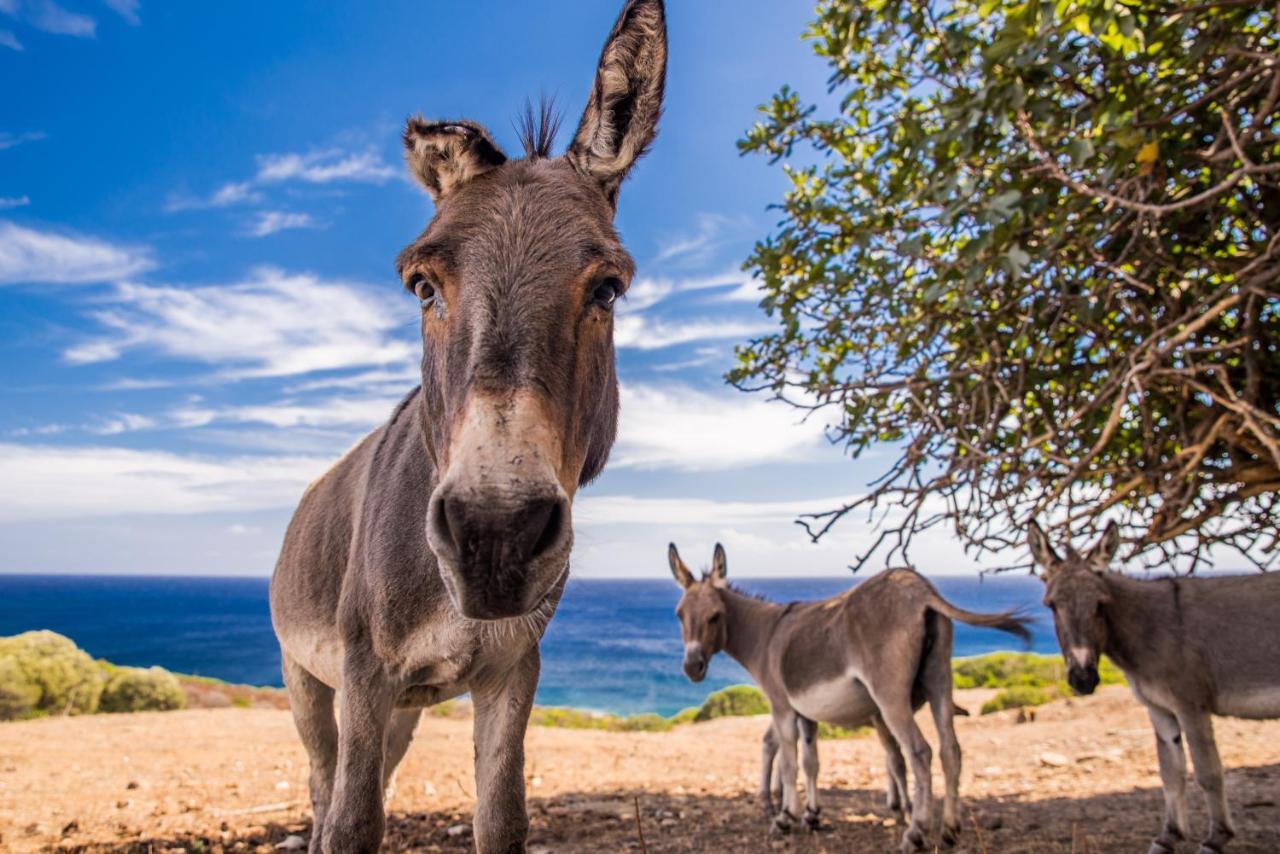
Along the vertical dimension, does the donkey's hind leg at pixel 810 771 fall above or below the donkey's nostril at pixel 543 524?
below

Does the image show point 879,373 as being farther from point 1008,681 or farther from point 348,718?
point 1008,681

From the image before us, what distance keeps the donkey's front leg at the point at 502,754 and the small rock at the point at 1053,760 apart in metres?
7.17

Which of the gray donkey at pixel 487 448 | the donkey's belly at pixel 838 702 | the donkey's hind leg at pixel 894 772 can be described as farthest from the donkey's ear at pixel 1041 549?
the gray donkey at pixel 487 448

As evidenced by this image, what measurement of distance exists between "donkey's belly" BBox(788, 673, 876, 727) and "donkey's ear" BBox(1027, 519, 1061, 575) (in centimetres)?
171

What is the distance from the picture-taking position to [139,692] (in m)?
12.3

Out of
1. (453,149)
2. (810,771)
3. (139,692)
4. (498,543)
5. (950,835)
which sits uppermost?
(453,149)

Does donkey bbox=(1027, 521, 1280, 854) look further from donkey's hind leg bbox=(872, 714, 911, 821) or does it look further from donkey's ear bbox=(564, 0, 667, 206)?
donkey's ear bbox=(564, 0, 667, 206)

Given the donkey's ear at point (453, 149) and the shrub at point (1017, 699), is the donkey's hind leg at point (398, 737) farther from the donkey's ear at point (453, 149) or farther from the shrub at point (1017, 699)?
the shrub at point (1017, 699)

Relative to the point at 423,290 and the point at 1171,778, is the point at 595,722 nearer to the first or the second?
the point at 1171,778

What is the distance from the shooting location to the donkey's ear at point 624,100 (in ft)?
7.71

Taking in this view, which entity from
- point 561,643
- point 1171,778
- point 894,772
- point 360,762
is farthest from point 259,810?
point 561,643

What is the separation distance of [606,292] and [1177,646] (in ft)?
17.8

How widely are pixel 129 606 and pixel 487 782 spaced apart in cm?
18661

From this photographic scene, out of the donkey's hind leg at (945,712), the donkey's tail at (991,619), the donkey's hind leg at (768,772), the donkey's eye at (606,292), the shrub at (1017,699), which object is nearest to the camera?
the donkey's eye at (606,292)
